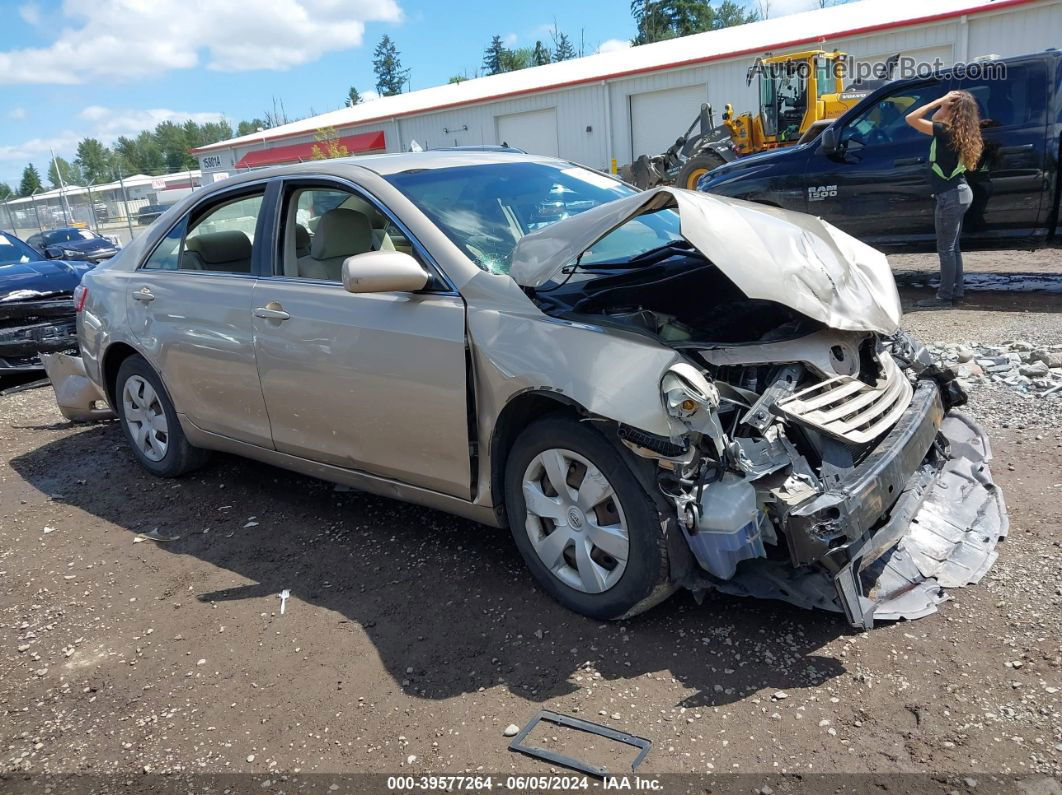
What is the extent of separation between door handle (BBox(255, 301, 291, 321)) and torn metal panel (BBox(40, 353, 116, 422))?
2.58 meters

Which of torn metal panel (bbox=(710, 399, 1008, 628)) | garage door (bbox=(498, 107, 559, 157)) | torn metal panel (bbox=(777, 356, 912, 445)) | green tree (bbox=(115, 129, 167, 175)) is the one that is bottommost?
torn metal panel (bbox=(710, 399, 1008, 628))

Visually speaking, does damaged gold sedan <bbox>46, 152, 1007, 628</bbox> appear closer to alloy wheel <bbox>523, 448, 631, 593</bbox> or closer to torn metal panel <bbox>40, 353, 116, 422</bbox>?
alloy wheel <bbox>523, 448, 631, 593</bbox>

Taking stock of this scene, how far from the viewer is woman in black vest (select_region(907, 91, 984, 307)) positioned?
7488mm

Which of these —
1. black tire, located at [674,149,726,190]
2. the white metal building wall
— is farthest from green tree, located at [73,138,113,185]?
black tire, located at [674,149,726,190]

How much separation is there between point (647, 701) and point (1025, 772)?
1.10 meters

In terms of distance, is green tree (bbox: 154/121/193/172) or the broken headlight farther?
green tree (bbox: 154/121/193/172)

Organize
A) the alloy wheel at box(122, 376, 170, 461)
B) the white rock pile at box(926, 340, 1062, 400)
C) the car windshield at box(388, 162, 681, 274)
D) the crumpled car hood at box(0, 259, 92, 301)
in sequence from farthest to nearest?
the crumpled car hood at box(0, 259, 92, 301)
the white rock pile at box(926, 340, 1062, 400)
the alloy wheel at box(122, 376, 170, 461)
the car windshield at box(388, 162, 681, 274)

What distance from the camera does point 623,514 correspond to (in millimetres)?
3002

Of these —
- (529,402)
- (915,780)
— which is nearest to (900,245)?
(529,402)

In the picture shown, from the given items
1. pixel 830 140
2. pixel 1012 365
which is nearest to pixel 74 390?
pixel 1012 365

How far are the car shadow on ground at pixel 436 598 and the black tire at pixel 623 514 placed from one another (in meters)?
0.12

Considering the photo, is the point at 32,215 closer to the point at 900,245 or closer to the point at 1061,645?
the point at 900,245

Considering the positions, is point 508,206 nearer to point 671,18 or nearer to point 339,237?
point 339,237

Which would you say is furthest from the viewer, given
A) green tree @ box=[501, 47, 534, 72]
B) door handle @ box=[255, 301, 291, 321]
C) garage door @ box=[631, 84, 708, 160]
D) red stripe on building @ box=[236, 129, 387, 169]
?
green tree @ box=[501, 47, 534, 72]
